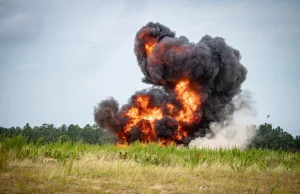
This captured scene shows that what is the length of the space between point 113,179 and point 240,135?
45431mm

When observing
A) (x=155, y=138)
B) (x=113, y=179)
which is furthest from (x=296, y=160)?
(x=155, y=138)

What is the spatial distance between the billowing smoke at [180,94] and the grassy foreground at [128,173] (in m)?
28.5

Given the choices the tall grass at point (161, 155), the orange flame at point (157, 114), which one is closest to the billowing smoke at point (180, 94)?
the orange flame at point (157, 114)

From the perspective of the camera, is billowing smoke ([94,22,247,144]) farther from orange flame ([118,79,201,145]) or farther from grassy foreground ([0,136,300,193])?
grassy foreground ([0,136,300,193])

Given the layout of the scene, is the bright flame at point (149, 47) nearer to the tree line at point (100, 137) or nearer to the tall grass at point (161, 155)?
the tree line at point (100, 137)

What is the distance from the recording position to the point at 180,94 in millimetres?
52812

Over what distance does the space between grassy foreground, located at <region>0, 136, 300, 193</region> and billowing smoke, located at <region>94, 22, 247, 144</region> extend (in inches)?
1122

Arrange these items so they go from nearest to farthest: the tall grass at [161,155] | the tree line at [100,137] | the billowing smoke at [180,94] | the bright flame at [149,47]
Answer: the tall grass at [161,155] → the billowing smoke at [180,94] → the bright flame at [149,47] → the tree line at [100,137]

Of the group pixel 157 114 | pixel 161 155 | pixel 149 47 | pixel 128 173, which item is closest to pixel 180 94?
pixel 157 114

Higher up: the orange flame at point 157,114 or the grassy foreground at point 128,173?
the orange flame at point 157,114

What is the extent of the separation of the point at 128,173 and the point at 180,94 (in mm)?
41411

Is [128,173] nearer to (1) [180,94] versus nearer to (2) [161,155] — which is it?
(2) [161,155]

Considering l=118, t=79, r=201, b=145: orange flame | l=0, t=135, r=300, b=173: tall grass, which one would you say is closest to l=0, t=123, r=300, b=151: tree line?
l=118, t=79, r=201, b=145: orange flame

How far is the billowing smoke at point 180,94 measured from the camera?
50938 mm
